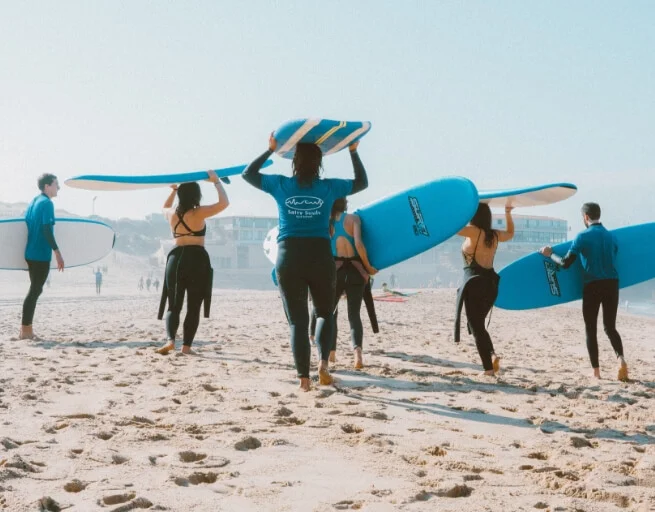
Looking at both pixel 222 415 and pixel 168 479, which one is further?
pixel 222 415

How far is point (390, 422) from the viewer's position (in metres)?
3.18

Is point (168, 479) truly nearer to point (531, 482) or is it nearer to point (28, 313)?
point (531, 482)

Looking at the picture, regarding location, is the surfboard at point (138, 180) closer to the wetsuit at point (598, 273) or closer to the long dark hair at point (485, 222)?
the long dark hair at point (485, 222)

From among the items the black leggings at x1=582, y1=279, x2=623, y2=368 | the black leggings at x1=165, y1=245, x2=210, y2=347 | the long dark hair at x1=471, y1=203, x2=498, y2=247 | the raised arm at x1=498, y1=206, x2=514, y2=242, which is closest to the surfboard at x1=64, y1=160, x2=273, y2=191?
the black leggings at x1=165, y1=245, x2=210, y2=347

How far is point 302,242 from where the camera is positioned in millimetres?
3891

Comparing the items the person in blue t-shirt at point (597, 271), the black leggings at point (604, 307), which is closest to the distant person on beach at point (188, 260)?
the person in blue t-shirt at point (597, 271)

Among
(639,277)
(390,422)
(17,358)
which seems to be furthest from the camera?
(639,277)

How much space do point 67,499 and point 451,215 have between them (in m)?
3.98

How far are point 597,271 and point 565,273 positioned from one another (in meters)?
1.47

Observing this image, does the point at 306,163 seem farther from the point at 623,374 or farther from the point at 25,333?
the point at 25,333

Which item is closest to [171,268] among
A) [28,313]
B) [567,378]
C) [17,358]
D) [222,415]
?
[17,358]

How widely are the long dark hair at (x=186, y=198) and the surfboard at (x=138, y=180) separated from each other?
0.90 ft

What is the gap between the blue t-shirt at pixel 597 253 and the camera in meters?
4.83

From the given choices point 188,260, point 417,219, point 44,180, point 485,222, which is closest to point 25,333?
point 44,180
